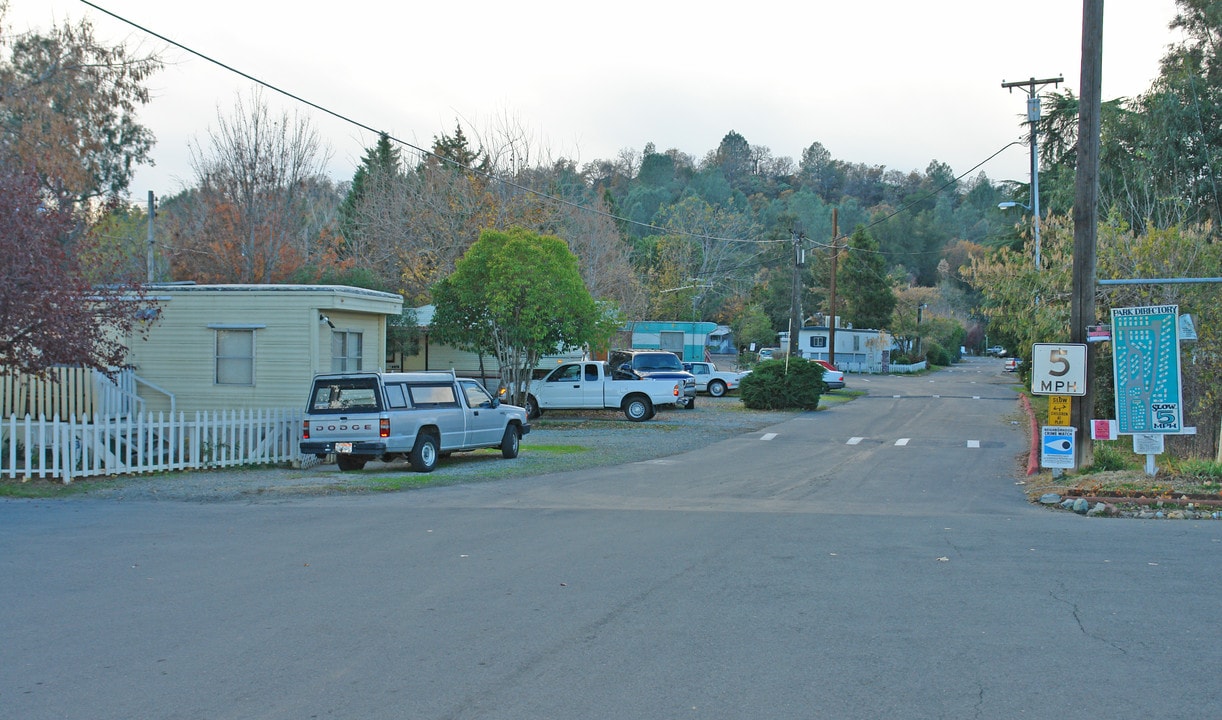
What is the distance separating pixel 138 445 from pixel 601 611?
39.6 ft

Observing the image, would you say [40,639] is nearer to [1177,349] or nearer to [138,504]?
[138,504]

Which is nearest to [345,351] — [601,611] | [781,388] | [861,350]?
[601,611]

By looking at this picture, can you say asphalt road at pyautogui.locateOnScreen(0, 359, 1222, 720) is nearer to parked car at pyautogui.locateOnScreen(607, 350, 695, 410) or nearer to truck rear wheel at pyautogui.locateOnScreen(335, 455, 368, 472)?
truck rear wheel at pyautogui.locateOnScreen(335, 455, 368, 472)

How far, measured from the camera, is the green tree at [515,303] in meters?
28.2

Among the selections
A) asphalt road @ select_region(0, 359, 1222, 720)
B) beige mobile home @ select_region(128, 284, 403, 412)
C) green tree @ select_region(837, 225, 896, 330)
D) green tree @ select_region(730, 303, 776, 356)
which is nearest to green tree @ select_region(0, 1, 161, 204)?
beige mobile home @ select_region(128, 284, 403, 412)

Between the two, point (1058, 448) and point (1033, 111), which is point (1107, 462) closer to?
point (1058, 448)

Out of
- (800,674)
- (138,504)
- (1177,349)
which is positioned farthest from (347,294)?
(800,674)

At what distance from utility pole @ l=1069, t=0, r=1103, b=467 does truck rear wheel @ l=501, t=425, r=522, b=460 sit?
10.4 m

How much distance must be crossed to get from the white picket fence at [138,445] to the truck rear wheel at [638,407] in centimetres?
1374

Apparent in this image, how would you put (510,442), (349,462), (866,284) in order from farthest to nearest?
(866,284) < (510,442) < (349,462)

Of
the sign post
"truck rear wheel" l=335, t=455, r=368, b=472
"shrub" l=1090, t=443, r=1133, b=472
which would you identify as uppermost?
the sign post

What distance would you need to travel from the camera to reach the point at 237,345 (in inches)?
829

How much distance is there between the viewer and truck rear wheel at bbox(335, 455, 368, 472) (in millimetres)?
18359

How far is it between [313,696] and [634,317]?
46.1 metres
